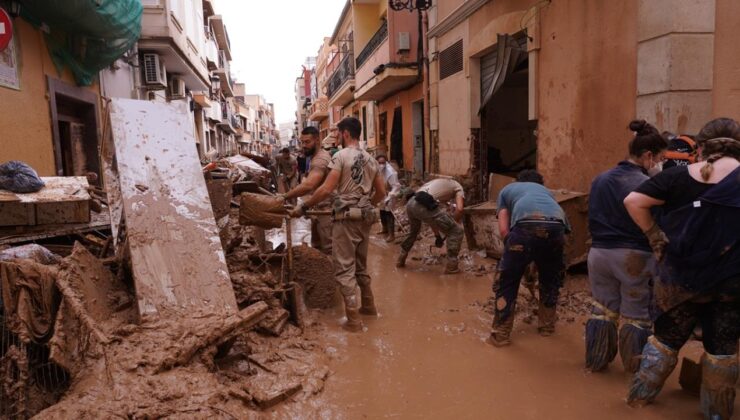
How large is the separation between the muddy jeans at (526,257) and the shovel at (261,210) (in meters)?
1.93

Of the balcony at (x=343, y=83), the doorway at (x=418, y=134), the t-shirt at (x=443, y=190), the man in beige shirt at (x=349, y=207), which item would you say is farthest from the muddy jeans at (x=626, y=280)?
the balcony at (x=343, y=83)

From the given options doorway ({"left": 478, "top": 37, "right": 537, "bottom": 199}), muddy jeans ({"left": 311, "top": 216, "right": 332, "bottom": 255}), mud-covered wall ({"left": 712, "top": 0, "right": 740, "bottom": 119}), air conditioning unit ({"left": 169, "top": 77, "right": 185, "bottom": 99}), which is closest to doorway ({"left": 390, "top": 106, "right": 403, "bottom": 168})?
doorway ({"left": 478, "top": 37, "right": 537, "bottom": 199})

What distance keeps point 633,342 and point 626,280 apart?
44cm

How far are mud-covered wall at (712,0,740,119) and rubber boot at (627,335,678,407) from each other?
2.90 metres

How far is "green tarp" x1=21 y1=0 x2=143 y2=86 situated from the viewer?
655 cm

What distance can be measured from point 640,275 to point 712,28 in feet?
9.56

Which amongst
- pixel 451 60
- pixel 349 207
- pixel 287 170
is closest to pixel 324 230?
pixel 349 207

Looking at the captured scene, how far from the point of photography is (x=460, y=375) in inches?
134

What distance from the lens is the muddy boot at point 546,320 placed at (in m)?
4.14

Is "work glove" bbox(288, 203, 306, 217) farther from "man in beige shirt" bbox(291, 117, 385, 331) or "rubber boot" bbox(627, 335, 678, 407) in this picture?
"rubber boot" bbox(627, 335, 678, 407)

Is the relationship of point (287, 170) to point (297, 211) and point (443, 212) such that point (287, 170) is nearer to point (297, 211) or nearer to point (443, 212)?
point (443, 212)

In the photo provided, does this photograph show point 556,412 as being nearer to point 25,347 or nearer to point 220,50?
point 25,347

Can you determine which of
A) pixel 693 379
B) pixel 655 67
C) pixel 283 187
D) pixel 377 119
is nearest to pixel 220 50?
pixel 377 119

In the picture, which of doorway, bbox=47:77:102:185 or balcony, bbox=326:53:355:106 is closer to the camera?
doorway, bbox=47:77:102:185
